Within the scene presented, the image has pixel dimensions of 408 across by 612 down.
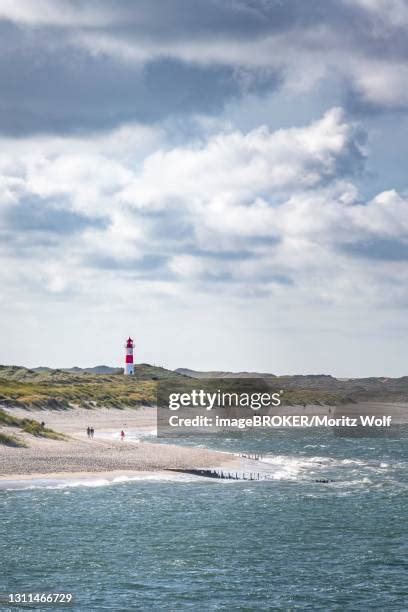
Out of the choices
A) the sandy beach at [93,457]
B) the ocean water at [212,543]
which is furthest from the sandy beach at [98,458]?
the ocean water at [212,543]

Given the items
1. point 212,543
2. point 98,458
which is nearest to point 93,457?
point 98,458

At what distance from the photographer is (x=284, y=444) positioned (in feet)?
382

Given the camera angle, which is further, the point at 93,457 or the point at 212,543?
the point at 93,457

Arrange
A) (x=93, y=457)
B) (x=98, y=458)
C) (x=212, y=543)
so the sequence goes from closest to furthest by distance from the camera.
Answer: (x=212, y=543) < (x=98, y=458) < (x=93, y=457)

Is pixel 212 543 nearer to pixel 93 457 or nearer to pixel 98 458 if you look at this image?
pixel 98 458

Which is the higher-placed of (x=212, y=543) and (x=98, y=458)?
(x=98, y=458)

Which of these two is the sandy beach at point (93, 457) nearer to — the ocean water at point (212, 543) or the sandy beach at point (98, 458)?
the sandy beach at point (98, 458)

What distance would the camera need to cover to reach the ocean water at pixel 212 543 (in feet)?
125

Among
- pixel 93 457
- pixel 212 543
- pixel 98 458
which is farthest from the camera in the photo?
pixel 93 457

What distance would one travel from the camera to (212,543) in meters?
49.2

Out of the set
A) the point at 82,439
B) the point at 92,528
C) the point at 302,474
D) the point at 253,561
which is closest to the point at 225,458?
the point at 302,474

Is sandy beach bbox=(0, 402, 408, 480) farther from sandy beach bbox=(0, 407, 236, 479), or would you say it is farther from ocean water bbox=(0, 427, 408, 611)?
ocean water bbox=(0, 427, 408, 611)

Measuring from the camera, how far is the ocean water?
38094 millimetres

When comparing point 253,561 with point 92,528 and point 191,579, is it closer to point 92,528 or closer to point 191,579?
point 191,579
